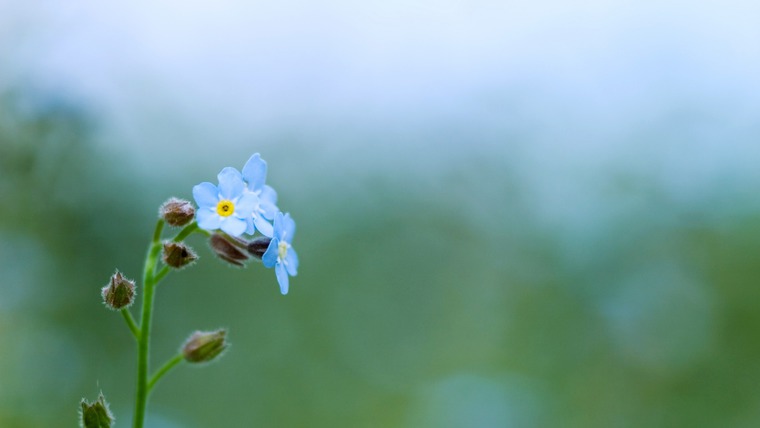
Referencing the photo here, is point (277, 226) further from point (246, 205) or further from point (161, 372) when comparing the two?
point (161, 372)

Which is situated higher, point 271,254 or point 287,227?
point 287,227

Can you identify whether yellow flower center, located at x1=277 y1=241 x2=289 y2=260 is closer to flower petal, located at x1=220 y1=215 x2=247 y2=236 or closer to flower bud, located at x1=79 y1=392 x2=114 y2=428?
flower petal, located at x1=220 y1=215 x2=247 y2=236

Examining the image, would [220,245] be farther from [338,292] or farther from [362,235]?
[362,235]

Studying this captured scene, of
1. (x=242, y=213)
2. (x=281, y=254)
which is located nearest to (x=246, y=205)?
(x=242, y=213)

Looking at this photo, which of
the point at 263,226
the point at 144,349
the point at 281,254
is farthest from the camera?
the point at 281,254

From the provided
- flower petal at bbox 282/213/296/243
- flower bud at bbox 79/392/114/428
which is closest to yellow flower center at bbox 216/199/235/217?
flower petal at bbox 282/213/296/243

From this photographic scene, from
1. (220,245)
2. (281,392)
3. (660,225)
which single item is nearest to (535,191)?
(660,225)
